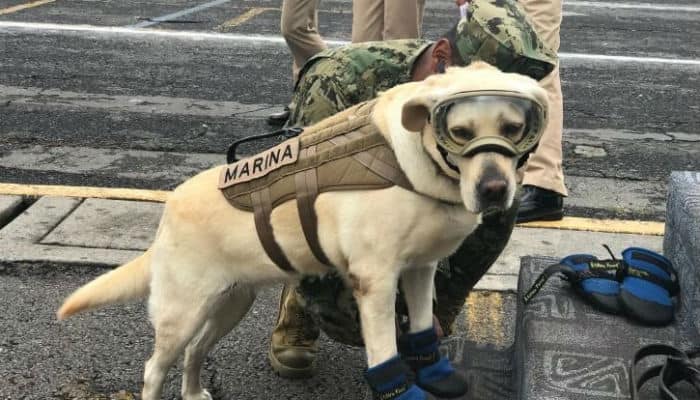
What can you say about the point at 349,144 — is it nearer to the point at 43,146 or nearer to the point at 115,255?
the point at 115,255

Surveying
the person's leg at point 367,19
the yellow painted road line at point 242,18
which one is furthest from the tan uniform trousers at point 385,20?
the yellow painted road line at point 242,18

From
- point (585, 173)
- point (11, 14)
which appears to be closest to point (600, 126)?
point (585, 173)

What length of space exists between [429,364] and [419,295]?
20cm

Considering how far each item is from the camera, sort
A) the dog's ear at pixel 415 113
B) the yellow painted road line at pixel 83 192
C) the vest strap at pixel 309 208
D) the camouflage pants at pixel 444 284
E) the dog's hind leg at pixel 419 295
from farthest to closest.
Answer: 1. the yellow painted road line at pixel 83 192
2. the camouflage pants at pixel 444 284
3. the dog's hind leg at pixel 419 295
4. the vest strap at pixel 309 208
5. the dog's ear at pixel 415 113

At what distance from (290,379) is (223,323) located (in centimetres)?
41

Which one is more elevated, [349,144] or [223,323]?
[349,144]

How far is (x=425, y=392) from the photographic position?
2.44m

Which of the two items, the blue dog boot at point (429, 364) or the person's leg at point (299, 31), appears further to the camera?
the person's leg at point (299, 31)

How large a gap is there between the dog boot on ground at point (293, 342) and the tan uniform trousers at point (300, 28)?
328cm

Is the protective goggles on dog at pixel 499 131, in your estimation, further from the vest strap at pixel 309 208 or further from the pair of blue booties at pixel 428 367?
the pair of blue booties at pixel 428 367

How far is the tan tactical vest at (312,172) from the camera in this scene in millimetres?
2182

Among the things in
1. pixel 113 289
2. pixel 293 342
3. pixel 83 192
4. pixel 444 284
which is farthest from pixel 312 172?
pixel 83 192

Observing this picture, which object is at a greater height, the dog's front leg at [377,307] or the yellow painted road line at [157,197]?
the dog's front leg at [377,307]

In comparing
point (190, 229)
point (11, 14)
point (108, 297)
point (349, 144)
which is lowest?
point (11, 14)
